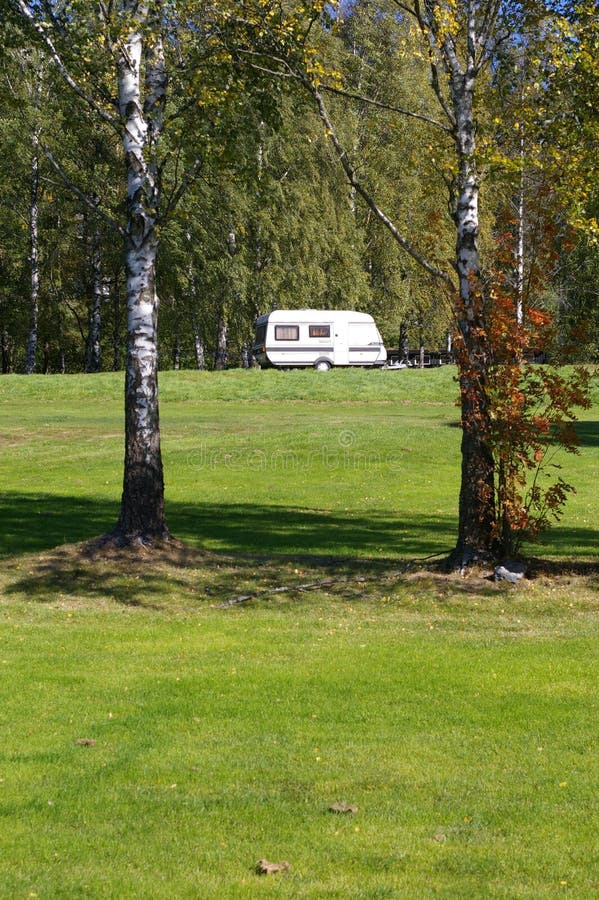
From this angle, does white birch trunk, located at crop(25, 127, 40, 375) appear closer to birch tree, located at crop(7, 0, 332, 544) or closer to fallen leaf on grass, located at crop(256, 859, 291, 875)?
birch tree, located at crop(7, 0, 332, 544)

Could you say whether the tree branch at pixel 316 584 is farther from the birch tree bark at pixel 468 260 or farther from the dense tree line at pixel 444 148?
the dense tree line at pixel 444 148

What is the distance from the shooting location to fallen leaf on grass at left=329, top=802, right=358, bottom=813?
257 inches

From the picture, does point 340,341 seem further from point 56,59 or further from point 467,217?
point 467,217

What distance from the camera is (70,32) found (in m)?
15.8

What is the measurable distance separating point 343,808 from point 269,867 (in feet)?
3.13

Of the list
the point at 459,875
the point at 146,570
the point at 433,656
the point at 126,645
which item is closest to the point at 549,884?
the point at 459,875

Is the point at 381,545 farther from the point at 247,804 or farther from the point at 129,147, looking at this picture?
the point at 247,804

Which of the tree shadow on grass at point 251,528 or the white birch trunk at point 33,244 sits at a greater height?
the white birch trunk at point 33,244

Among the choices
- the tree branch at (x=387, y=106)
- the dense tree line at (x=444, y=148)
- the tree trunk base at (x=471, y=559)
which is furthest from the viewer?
the tree trunk base at (x=471, y=559)

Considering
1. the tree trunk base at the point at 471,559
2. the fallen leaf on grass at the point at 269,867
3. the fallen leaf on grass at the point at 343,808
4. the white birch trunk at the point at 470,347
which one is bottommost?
the fallen leaf on grass at the point at 343,808

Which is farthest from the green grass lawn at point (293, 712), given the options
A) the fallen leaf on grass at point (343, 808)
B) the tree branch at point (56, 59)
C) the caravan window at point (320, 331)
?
the caravan window at point (320, 331)

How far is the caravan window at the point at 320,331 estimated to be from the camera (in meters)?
57.8

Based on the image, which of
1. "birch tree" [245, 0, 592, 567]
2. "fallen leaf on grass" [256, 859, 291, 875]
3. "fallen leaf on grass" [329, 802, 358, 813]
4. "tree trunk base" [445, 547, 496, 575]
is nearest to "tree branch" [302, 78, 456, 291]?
"birch tree" [245, 0, 592, 567]

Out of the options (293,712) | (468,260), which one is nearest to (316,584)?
(468,260)
